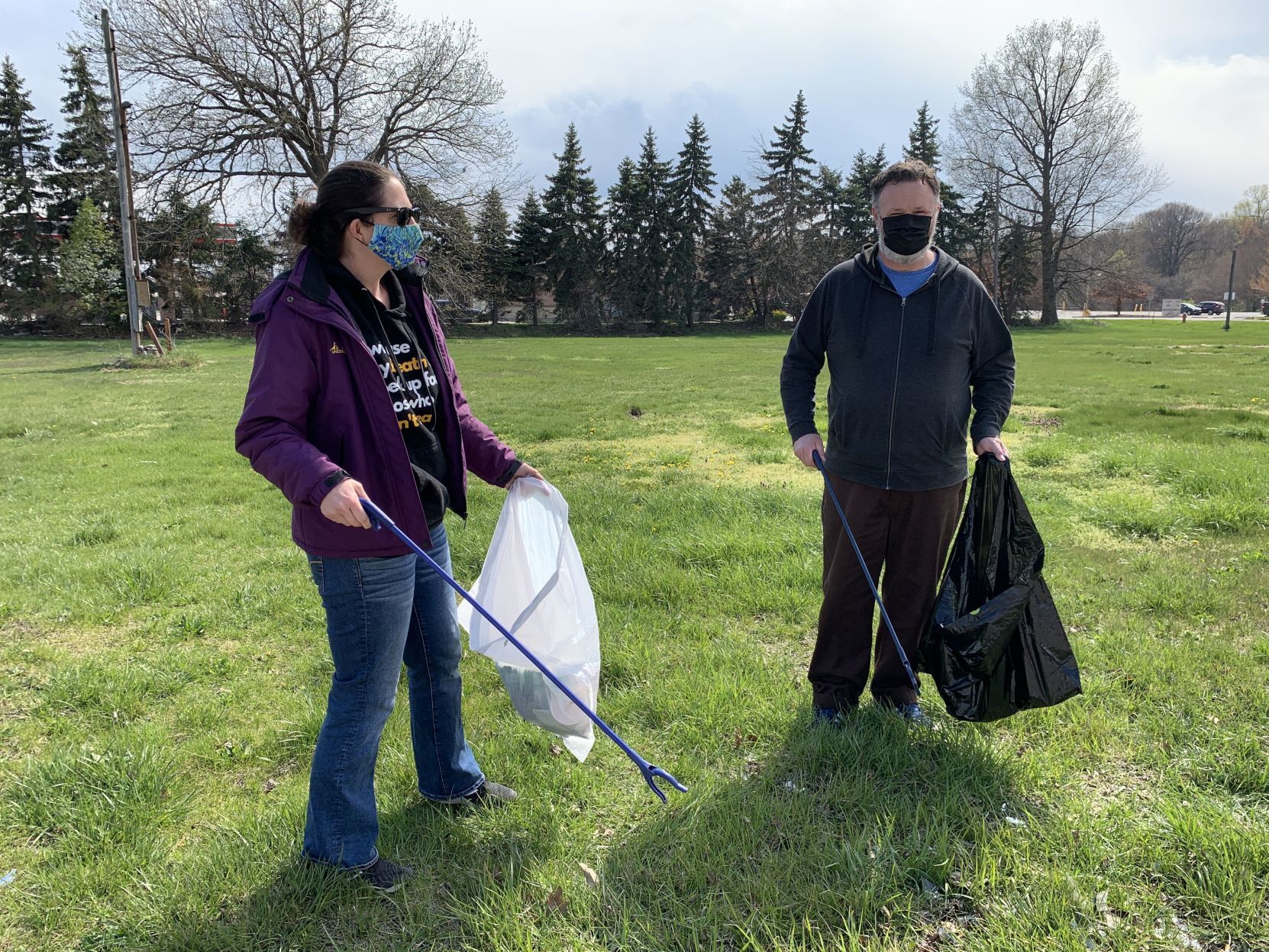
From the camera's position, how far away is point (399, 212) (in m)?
2.23

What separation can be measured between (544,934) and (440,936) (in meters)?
0.28

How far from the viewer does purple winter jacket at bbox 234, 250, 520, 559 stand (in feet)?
6.38

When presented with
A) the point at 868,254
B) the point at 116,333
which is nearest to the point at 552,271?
the point at 116,333

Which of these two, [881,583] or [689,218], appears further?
[689,218]

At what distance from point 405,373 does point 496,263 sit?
44.9m

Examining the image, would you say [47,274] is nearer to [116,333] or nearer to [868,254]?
[116,333]

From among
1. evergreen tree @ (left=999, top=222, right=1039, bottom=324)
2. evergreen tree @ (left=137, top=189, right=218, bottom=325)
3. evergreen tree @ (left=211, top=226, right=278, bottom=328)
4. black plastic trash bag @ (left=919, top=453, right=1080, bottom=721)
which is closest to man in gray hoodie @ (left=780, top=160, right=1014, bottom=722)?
black plastic trash bag @ (left=919, top=453, right=1080, bottom=721)

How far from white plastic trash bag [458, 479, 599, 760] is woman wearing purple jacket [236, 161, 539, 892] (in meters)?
0.19

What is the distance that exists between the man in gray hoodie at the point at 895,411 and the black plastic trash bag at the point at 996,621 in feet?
0.44

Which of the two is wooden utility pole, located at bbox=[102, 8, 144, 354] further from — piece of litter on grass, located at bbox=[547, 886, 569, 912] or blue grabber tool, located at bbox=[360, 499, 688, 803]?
piece of litter on grass, located at bbox=[547, 886, 569, 912]

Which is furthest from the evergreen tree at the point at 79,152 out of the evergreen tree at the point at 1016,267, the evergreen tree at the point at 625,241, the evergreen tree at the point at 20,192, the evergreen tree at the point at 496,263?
the evergreen tree at the point at 1016,267

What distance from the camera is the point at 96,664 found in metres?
3.76

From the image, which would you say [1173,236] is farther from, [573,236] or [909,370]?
[909,370]

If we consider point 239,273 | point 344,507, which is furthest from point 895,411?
point 239,273
